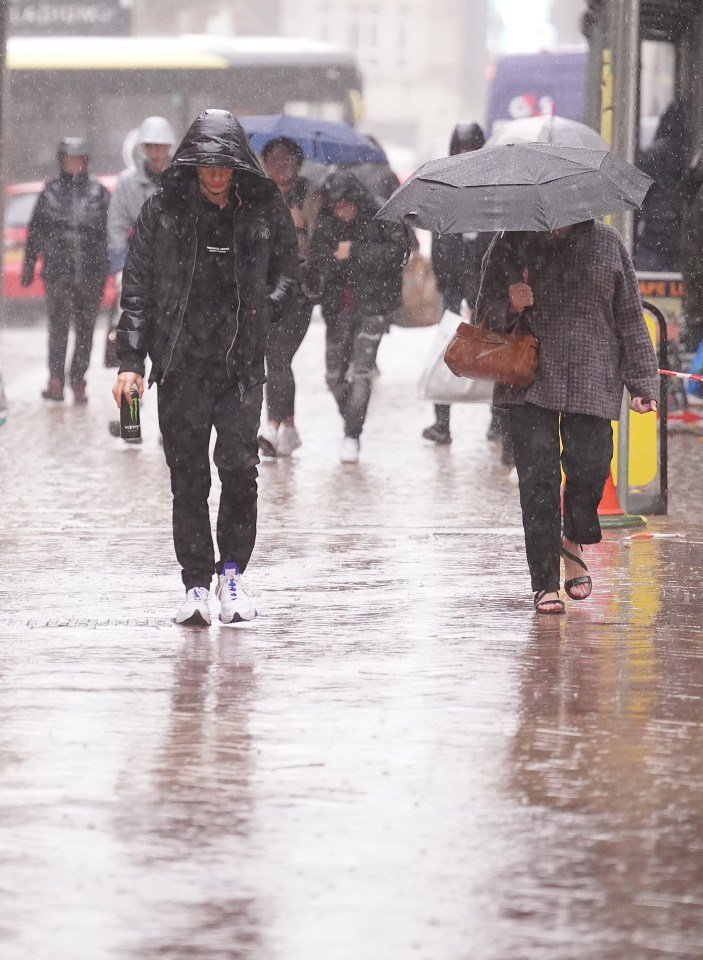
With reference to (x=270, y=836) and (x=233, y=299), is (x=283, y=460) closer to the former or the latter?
(x=233, y=299)

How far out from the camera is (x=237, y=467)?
688 cm

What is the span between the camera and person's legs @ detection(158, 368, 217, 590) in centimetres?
680

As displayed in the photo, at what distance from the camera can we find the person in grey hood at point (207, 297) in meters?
6.70

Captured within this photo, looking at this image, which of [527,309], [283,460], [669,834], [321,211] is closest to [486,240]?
[321,211]

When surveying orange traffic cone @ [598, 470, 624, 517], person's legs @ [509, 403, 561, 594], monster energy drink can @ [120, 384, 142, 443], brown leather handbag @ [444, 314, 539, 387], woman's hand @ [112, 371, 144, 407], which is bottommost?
orange traffic cone @ [598, 470, 624, 517]

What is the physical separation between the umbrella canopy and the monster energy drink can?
514 centimetres

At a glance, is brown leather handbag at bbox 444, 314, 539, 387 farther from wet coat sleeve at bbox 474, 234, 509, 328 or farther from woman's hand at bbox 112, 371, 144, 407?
woman's hand at bbox 112, 371, 144, 407

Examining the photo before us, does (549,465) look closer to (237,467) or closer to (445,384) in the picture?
(237,467)

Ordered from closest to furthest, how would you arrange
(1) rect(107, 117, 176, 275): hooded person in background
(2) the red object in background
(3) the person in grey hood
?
(3) the person in grey hood, (1) rect(107, 117, 176, 275): hooded person in background, (2) the red object in background

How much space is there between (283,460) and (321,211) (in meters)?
1.51

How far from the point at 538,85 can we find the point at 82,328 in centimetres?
1468

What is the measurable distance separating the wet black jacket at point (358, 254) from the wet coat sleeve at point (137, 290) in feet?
16.8

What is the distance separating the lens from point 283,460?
39.3 ft

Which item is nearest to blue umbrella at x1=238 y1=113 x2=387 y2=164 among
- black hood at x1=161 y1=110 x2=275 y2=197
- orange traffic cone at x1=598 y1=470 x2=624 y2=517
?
orange traffic cone at x1=598 y1=470 x2=624 y2=517
